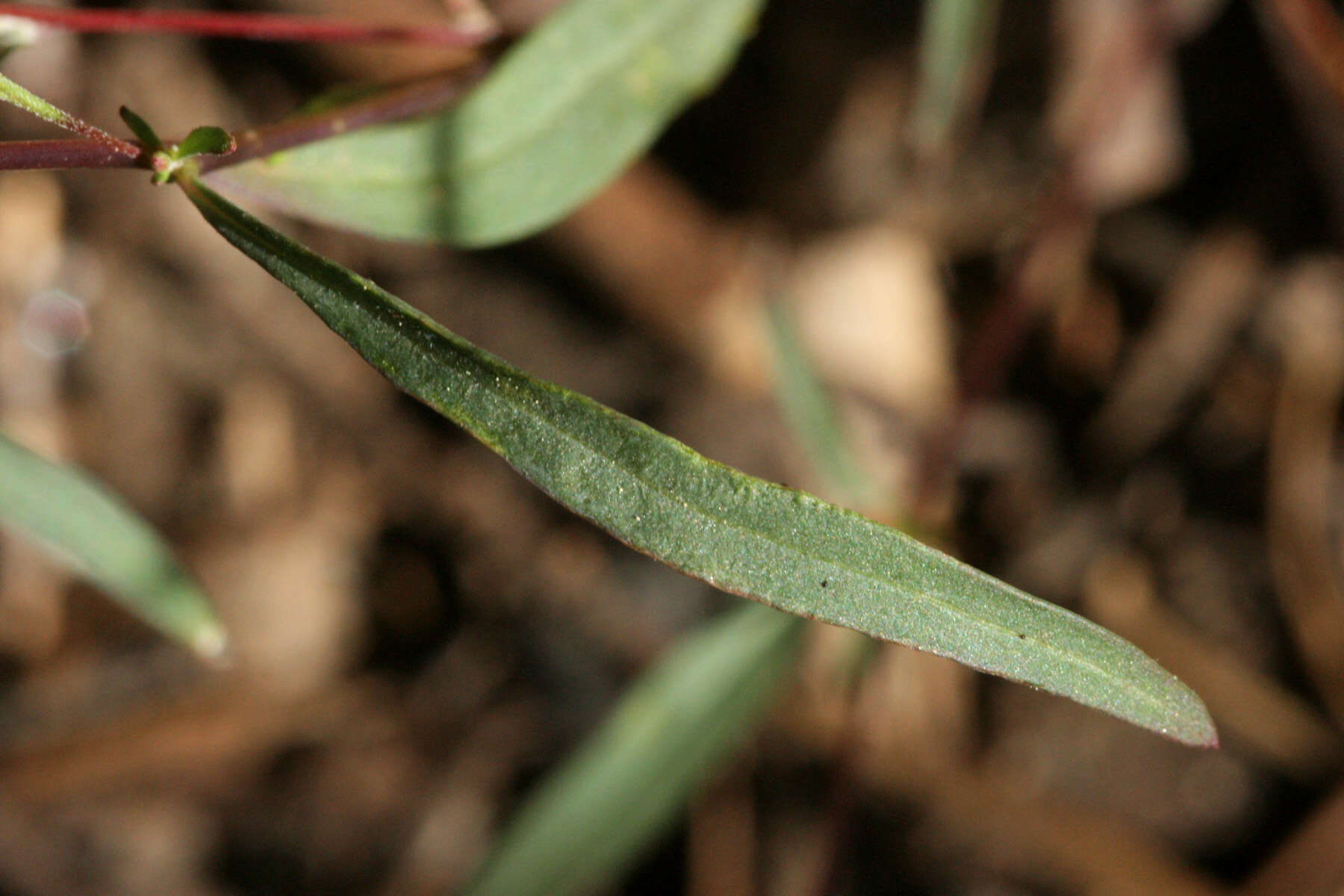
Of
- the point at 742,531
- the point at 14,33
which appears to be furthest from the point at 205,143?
the point at 742,531

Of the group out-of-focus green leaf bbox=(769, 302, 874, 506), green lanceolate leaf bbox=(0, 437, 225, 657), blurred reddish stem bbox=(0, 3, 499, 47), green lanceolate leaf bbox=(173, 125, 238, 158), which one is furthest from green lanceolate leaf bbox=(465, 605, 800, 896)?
green lanceolate leaf bbox=(173, 125, 238, 158)

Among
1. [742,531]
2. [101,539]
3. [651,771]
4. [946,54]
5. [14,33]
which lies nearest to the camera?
[742,531]

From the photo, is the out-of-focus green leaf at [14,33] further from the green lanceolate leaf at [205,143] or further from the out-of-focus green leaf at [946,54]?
the out-of-focus green leaf at [946,54]

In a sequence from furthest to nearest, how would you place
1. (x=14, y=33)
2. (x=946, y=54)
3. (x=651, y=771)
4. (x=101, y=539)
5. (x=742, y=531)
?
(x=651, y=771) < (x=946, y=54) < (x=101, y=539) < (x=14, y=33) < (x=742, y=531)

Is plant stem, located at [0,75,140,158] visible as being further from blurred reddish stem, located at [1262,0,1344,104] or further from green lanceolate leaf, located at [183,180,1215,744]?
blurred reddish stem, located at [1262,0,1344,104]

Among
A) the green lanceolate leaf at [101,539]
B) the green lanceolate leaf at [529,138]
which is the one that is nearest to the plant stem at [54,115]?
the green lanceolate leaf at [529,138]

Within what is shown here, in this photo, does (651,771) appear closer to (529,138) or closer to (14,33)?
(529,138)

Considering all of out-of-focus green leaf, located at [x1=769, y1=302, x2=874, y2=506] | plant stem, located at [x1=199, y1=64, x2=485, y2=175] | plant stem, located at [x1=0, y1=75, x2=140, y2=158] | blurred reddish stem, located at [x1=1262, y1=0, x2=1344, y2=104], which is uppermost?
plant stem, located at [x1=0, y1=75, x2=140, y2=158]
